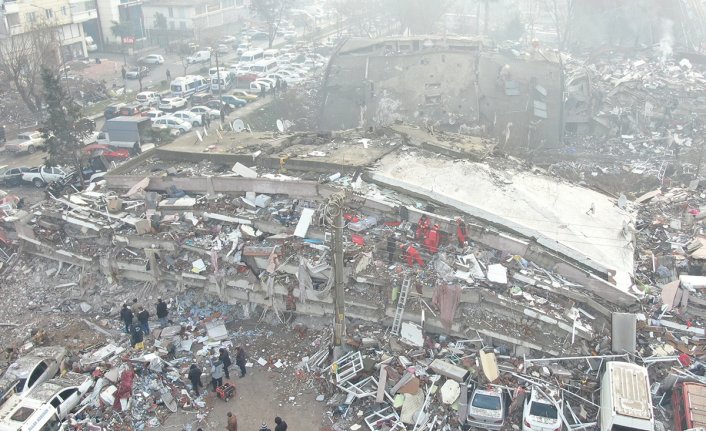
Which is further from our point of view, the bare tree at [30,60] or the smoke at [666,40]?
the smoke at [666,40]

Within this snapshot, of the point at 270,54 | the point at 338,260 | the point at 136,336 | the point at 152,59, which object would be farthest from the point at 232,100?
the point at 338,260

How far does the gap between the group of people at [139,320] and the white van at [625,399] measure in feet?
31.3

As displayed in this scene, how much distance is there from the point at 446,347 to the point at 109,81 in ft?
104

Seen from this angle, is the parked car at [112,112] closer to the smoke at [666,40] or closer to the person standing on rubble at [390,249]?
the person standing on rubble at [390,249]

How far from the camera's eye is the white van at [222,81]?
32.9 metres

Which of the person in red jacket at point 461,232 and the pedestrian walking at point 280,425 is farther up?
the person in red jacket at point 461,232

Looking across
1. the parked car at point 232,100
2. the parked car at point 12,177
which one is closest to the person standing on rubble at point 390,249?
the parked car at point 12,177

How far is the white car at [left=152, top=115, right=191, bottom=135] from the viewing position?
2591 cm

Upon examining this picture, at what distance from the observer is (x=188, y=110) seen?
28.9 meters

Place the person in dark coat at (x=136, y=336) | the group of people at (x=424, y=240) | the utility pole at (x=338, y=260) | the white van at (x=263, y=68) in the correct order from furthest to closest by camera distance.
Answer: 1. the white van at (x=263, y=68)
2. the group of people at (x=424, y=240)
3. the person in dark coat at (x=136, y=336)
4. the utility pole at (x=338, y=260)

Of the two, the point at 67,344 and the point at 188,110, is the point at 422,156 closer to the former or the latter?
the point at 67,344

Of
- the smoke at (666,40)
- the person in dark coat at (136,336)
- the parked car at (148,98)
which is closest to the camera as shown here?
the person in dark coat at (136,336)

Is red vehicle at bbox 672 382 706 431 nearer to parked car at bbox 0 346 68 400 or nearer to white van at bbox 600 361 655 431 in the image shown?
white van at bbox 600 361 655 431

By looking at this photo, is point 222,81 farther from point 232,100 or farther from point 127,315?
point 127,315
